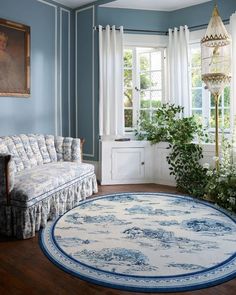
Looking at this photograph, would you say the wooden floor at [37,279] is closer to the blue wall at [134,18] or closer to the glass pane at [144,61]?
the glass pane at [144,61]

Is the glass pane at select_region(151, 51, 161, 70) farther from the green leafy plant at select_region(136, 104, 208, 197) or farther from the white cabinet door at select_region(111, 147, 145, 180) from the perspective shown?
the white cabinet door at select_region(111, 147, 145, 180)

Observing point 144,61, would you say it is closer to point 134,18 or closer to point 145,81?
point 145,81

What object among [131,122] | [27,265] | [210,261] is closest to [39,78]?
[131,122]

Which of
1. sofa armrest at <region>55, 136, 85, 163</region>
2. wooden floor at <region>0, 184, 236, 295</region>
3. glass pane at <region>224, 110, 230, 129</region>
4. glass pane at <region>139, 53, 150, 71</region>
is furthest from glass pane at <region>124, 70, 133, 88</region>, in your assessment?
wooden floor at <region>0, 184, 236, 295</region>

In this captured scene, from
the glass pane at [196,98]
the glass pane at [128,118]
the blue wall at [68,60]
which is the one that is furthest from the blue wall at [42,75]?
the glass pane at [196,98]

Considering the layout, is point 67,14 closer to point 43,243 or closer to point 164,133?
point 164,133

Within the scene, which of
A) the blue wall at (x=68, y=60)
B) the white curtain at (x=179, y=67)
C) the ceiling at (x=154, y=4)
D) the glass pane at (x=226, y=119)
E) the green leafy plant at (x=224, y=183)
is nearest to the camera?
the green leafy plant at (x=224, y=183)

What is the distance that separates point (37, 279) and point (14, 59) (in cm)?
311

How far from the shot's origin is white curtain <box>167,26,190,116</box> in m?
4.79

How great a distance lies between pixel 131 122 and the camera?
5.15 metres

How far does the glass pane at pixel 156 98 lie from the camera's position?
5.11 meters

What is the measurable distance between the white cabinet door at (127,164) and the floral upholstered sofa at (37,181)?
730 mm

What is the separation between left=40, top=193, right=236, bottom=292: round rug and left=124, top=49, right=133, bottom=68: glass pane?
2518 mm

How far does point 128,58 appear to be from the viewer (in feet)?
16.8
